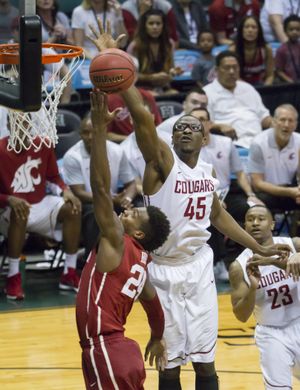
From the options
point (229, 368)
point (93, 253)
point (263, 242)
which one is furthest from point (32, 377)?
point (93, 253)

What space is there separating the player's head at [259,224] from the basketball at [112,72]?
1.53 m

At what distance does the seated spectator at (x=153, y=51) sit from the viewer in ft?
37.0

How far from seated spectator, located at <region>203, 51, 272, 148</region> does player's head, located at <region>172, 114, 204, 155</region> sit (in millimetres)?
4672

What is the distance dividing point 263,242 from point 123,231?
5.81ft

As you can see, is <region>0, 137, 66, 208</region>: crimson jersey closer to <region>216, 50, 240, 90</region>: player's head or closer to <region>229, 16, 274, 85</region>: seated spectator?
<region>216, 50, 240, 90</region>: player's head

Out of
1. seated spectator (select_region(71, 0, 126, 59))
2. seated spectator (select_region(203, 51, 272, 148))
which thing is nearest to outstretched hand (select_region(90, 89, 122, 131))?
seated spectator (select_region(203, 51, 272, 148))

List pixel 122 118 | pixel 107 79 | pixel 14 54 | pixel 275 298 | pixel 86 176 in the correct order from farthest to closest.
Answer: pixel 122 118 < pixel 86 176 < pixel 275 298 < pixel 14 54 < pixel 107 79

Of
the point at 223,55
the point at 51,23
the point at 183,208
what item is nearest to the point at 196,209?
the point at 183,208

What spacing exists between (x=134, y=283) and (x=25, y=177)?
4539 millimetres

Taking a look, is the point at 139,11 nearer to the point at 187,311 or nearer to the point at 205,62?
the point at 205,62

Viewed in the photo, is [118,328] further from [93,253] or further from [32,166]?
[32,166]

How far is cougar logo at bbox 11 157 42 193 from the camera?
9586 millimetres

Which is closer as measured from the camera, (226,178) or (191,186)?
(191,186)

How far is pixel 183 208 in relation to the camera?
6258mm
